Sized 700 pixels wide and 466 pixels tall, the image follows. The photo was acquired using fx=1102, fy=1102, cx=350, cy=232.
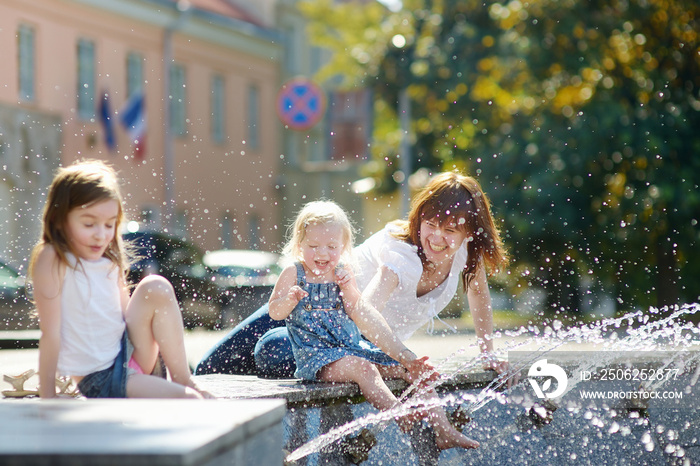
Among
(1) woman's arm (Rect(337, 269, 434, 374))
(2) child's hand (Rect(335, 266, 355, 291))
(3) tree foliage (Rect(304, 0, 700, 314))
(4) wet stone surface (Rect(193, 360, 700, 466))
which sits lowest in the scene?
(4) wet stone surface (Rect(193, 360, 700, 466))

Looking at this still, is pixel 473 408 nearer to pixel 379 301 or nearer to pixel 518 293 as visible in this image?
pixel 379 301

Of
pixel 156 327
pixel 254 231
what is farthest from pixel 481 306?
pixel 254 231

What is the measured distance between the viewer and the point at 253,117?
31.4 m

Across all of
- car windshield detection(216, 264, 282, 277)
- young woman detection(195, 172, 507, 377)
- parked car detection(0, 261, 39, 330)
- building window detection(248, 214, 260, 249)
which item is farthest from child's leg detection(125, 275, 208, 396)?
building window detection(248, 214, 260, 249)

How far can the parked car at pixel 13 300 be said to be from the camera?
11.2m

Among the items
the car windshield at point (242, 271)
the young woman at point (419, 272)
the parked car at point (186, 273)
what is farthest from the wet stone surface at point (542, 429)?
the car windshield at point (242, 271)

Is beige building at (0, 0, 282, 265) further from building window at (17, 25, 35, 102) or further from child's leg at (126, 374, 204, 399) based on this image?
child's leg at (126, 374, 204, 399)

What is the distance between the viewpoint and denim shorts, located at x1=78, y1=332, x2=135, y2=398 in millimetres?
3568

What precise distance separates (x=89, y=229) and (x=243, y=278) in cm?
1311

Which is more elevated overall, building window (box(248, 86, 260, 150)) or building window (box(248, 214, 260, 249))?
building window (box(248, 86, 260, 150))

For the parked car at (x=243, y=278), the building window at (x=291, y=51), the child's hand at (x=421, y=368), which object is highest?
the building window at (x=291, y=51)

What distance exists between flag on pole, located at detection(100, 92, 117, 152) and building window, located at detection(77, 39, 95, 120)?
0.41 meters

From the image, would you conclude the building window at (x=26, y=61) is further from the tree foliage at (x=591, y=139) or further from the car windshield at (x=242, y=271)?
the tree foliage at (x=591, y=139)

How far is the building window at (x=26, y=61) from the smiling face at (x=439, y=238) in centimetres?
1842
